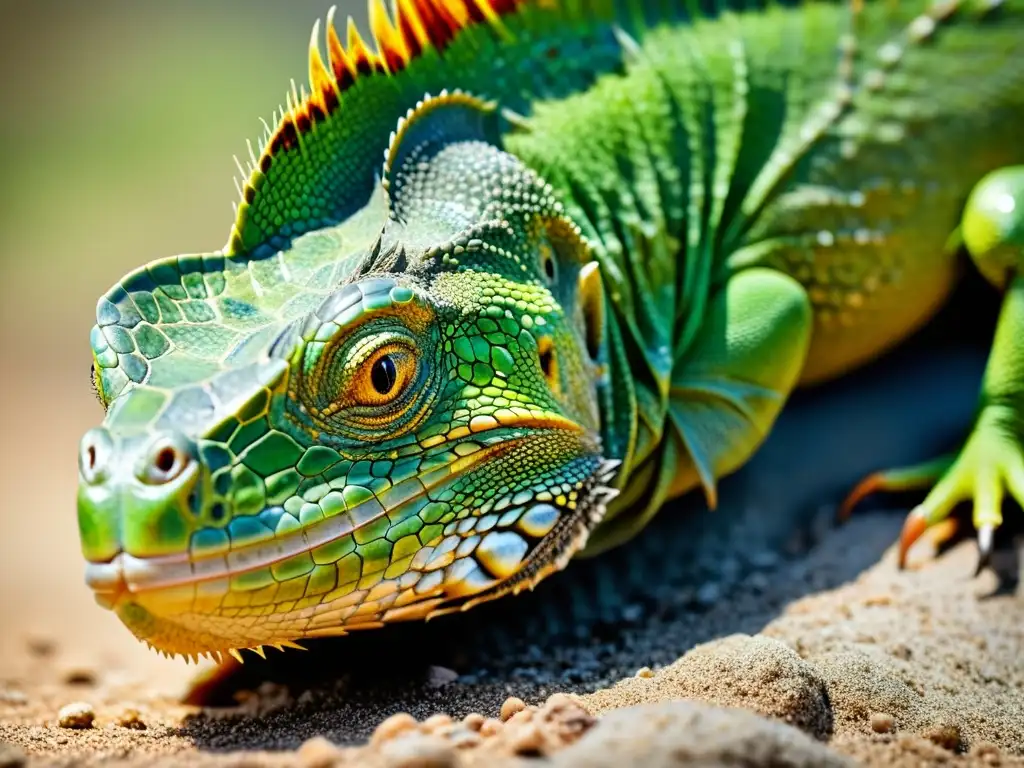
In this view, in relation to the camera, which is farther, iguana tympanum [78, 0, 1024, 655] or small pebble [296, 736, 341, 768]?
iguana tympanum [78, 0, 1024, 655]

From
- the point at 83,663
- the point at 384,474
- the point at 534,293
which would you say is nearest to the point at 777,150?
the point at 534,293

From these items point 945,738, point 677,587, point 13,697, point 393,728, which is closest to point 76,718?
point 13,697

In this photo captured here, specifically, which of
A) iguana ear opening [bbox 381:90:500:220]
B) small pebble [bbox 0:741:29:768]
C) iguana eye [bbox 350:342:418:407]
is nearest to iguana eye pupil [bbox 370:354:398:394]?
iguana eye [bbox 350:342:418:407]

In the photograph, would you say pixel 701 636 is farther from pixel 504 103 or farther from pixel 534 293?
pixel 504 103

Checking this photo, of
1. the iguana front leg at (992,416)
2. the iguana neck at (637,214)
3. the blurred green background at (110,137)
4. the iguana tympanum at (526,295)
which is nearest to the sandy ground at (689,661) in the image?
the iguana front leg at (992,416)

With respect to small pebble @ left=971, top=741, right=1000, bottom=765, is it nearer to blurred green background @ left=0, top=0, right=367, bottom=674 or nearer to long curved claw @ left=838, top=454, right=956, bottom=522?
long curved claw @ left=838, top=454, right=956, bottom=522
